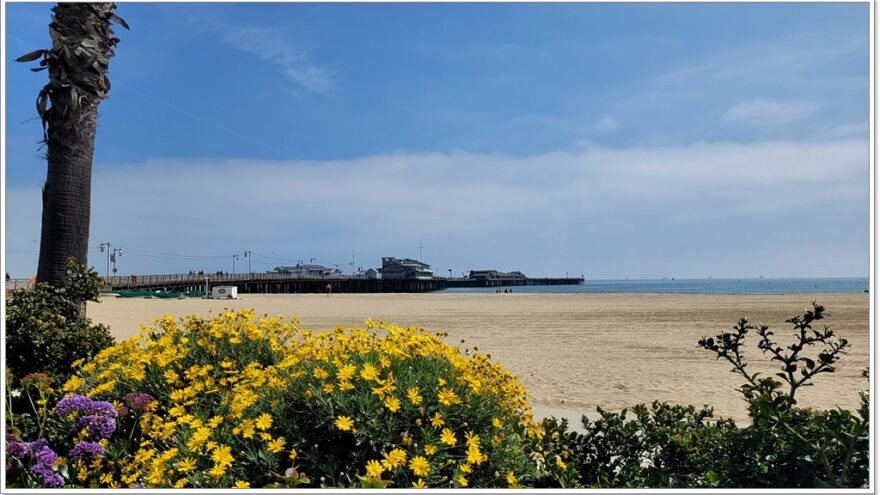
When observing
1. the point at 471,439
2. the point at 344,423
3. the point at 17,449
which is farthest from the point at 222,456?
the point at 17,449

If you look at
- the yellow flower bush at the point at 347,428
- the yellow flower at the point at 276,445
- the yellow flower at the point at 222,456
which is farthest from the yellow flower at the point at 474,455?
the yellow flower at the point at 222,456

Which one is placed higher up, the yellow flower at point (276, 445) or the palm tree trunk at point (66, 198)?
the palm tree trunk at point (66, 198)

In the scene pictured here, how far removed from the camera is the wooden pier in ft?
239

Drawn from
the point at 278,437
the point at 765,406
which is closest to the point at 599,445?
the point at 765,406

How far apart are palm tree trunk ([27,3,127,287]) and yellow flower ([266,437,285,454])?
5264mm

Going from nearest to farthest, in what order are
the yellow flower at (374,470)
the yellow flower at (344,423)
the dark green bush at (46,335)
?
the yellow flower at (374,470) → the yellow flower at (344,423) → the dark green bush at (46,335)

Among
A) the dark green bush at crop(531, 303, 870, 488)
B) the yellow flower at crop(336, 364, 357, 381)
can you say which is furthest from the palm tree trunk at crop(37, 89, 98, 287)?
the dark green bush at crop(531, 303, 870, 488)

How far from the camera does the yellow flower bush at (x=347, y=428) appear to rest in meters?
2.69

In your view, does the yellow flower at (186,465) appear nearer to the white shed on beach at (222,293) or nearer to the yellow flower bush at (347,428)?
the yellow flower bush at (347,428)

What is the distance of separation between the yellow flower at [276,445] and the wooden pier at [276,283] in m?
53.3

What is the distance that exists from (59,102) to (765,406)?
8.19 m

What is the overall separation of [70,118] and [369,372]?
6.45 metres

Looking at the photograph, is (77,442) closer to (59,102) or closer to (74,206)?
(74,206)

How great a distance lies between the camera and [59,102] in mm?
7316
